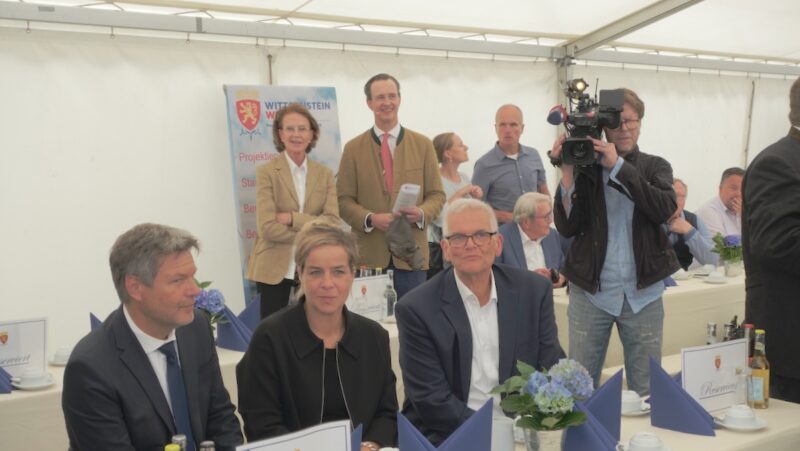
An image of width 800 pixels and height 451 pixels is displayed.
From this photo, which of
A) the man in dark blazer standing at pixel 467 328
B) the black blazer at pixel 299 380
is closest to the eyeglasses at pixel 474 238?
the man in dark blazer standing at pixel 467 328

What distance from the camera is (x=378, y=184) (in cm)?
432

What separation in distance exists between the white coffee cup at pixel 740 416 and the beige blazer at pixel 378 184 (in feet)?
7.22

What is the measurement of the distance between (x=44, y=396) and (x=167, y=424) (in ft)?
3.19

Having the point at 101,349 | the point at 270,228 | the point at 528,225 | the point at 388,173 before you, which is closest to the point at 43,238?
the point at 270,228

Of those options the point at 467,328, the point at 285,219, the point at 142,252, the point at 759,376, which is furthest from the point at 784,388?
the point at 285,219

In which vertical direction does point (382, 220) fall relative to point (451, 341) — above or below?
above

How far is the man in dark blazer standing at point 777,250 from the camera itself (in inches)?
94.0

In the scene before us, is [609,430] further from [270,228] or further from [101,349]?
[270,228]

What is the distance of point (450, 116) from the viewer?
6164mm

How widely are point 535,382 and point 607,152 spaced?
1.37 metres

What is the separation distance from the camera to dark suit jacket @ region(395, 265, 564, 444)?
2340mm

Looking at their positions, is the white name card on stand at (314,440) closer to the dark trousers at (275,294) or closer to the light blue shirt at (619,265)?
the light blue shirt at (619,265)

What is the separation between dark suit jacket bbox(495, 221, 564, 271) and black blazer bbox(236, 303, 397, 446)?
2029mm

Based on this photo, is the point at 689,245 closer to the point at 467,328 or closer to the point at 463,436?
the point at 467,328
